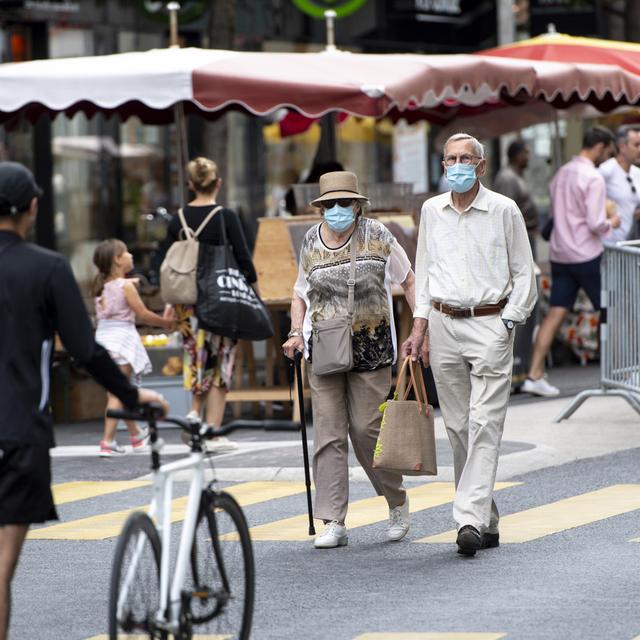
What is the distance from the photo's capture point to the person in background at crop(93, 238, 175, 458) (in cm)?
1208

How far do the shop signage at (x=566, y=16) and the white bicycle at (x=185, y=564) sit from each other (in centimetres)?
2152

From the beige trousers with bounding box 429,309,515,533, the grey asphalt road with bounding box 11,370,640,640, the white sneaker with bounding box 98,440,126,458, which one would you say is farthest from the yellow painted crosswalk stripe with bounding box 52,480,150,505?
the beige trousers with bounding box 429,309,515,533

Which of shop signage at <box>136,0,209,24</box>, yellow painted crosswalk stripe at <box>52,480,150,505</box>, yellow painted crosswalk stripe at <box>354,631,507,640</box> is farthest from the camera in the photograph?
shop signage at <box>136,0,209,24</box>

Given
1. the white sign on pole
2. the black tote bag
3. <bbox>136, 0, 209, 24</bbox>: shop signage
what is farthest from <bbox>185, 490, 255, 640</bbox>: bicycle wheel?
the white sign on pole

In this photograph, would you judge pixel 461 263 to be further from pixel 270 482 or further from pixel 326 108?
pixel 326 108

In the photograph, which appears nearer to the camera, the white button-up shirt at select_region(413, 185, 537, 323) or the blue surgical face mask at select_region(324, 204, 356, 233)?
the white button-up shirt at select_region(413, 185, 537, 323)

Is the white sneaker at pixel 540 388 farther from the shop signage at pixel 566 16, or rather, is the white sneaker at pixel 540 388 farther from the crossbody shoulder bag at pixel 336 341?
the shop signage at pixel 566 16

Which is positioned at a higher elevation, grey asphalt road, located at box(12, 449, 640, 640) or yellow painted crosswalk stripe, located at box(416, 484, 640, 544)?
grey asphalt road, located at box(12, 449, 640, 640)

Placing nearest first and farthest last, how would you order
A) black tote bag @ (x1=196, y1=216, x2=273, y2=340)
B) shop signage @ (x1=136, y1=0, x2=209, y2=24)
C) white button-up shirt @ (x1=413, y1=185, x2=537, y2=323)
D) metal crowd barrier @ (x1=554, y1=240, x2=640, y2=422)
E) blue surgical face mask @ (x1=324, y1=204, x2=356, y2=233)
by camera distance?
white button-up shirt @ (x1=413, y1=185, x2=537, y2=323), blue surgical face mask @ (x1=324, y1=204, x2=356, y2=233), black tote bag @ (x1=196, y1=216, x2=273, y2=340), metal crowd barrier @ (x1=554, y1=240, x2=640, y2=422), shop signage @ (x1=136, y1=0, x2=209, y2=24)

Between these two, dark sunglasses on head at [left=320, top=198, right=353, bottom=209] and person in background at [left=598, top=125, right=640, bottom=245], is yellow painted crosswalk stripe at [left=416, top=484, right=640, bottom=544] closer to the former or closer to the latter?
dark sunglasses on head at [left=320, top=198, right=353, bottom=209]

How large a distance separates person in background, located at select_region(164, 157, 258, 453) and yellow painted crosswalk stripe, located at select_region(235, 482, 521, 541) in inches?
81.6

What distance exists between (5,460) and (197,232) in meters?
6.40

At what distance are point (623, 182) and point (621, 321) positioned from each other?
11.5ft

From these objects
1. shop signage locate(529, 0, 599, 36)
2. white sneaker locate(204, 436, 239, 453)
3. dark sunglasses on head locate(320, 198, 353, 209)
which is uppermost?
shop signage locate(529, 0, 599, 36)
